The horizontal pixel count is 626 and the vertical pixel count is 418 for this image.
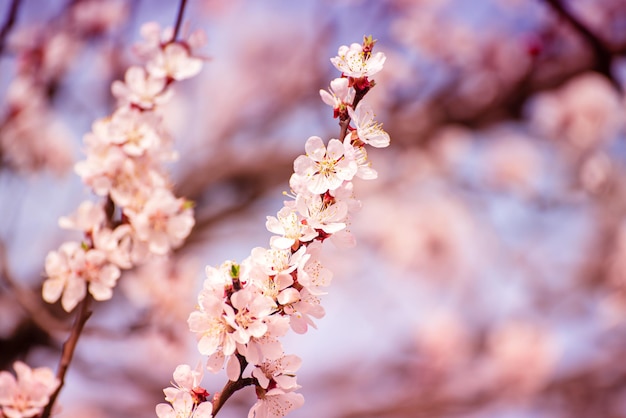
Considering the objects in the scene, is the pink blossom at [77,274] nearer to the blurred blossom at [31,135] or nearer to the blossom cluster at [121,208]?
the blossom cluster at [121,208]

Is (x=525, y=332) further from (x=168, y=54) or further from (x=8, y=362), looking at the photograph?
(x=168, y=54)

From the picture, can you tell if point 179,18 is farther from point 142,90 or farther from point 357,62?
point 357,62

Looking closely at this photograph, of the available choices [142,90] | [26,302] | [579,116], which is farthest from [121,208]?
[579,116]

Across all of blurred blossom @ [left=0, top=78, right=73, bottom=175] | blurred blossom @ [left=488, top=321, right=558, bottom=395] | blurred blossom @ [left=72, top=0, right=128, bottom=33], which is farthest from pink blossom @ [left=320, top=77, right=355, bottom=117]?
blurred blossom @ [left=488, top=321, right=558, bottom=395]

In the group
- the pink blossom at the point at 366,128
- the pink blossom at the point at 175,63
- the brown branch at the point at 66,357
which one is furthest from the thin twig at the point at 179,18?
the brown branch at the point at 66,357

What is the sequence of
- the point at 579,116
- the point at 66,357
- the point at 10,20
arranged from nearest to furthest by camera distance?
the point at 66,357 → the point at 10,20 → the point at 579,116

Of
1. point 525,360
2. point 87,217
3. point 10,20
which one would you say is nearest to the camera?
point 87,217

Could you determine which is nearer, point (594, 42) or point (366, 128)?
point (366, 128)
